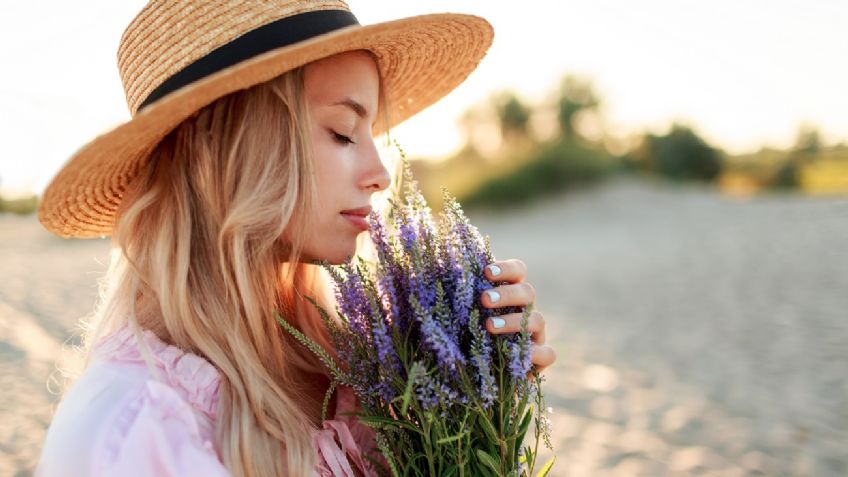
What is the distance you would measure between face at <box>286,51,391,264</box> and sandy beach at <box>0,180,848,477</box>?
55.1 inches

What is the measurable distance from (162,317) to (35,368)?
5.41 m

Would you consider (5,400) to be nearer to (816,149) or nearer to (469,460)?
(469,460)

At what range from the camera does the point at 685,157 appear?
26750mm

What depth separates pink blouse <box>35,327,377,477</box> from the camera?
1.23 meters

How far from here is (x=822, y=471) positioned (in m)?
3.54

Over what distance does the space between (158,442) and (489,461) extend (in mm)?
642

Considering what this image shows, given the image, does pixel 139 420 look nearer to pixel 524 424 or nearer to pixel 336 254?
pixel 336 254

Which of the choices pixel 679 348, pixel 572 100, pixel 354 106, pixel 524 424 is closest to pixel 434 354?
pixel 524 424

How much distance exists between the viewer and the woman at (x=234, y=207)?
142 cm

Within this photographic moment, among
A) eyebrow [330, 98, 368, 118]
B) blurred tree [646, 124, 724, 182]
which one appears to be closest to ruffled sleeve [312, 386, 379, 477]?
eyebrow [330, 98, 368, 118]

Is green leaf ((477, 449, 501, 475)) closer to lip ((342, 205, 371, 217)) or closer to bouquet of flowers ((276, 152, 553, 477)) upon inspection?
bouquet of flowers ((276, 152, 553, 477))

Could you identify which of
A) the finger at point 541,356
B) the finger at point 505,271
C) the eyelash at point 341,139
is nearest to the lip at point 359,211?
the eyelash at point 341,139

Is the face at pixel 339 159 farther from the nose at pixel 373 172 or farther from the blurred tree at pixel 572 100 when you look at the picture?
the blurred tree at pixel 572 100

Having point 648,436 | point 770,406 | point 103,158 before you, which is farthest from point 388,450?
point 770,406
